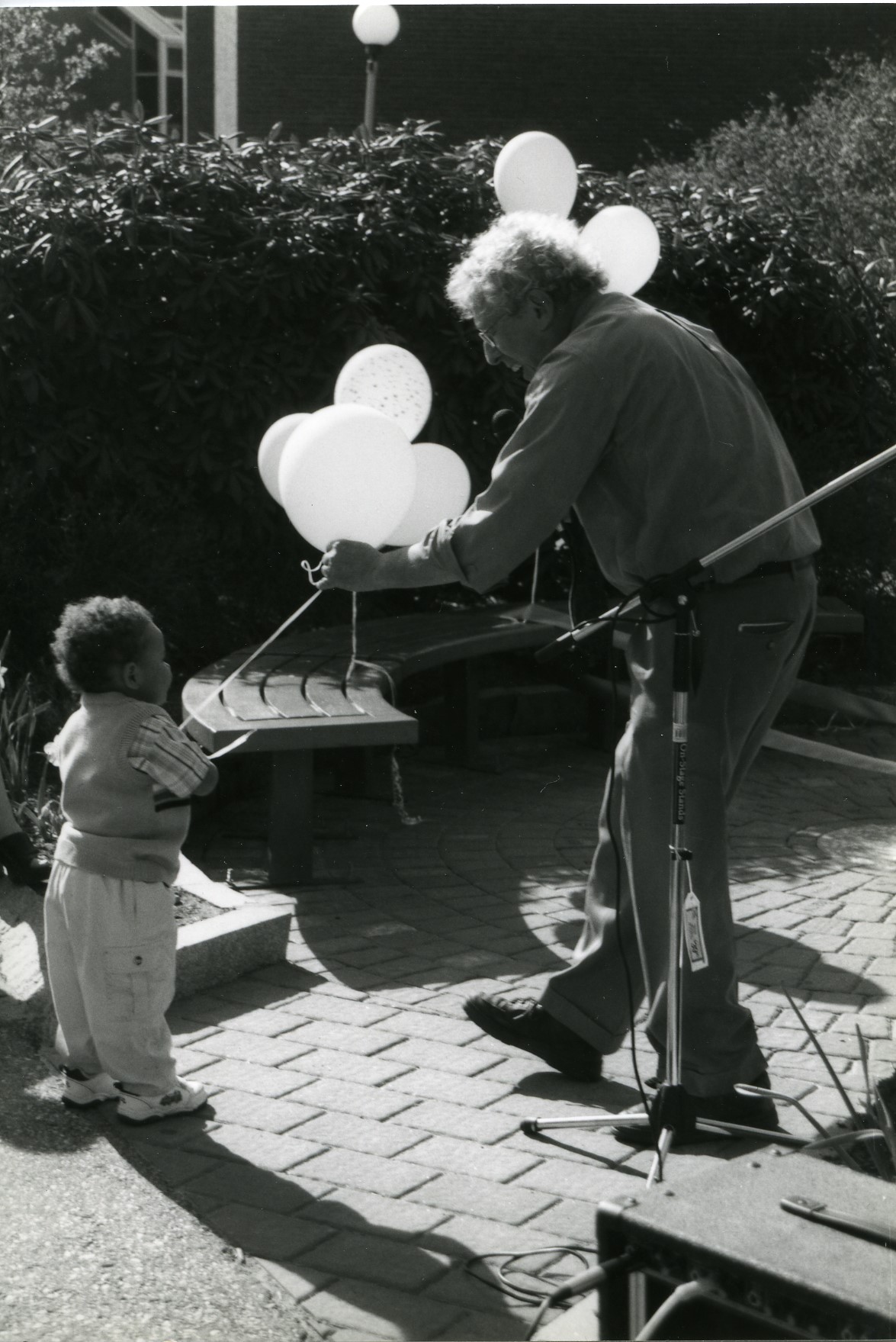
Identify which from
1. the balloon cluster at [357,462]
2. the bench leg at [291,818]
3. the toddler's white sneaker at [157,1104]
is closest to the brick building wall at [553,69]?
the balloon cluster at [357,462]

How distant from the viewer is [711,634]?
334 cm

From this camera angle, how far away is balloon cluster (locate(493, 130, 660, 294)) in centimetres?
628

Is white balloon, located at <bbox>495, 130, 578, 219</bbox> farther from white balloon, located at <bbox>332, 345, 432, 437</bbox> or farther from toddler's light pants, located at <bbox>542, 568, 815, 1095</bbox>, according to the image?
toddler's light pants, located at <bbox>542, 568, 815, 1095</bbox>

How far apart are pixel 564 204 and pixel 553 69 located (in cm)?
975

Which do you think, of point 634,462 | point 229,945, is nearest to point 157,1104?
point 229,945

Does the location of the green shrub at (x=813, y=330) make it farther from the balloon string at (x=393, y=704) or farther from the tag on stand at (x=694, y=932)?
the tag on stand at (x=694, y=932)

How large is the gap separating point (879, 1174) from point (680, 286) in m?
7.15

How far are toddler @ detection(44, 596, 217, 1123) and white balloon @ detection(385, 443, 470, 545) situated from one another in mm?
1863

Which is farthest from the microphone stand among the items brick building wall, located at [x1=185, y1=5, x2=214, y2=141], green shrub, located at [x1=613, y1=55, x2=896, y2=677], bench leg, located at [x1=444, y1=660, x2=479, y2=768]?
brick building wall, located at [x1=185, y1=5, x2=214, y2=141]

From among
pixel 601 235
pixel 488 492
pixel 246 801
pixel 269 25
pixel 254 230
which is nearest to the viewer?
pixel 488 492

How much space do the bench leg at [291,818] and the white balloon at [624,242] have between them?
7.84 feet

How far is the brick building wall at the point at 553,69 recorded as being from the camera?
546 inches

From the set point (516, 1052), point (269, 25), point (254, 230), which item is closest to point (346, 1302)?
point (516, 1052)

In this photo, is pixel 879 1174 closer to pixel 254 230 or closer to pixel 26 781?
pixel 26 781
